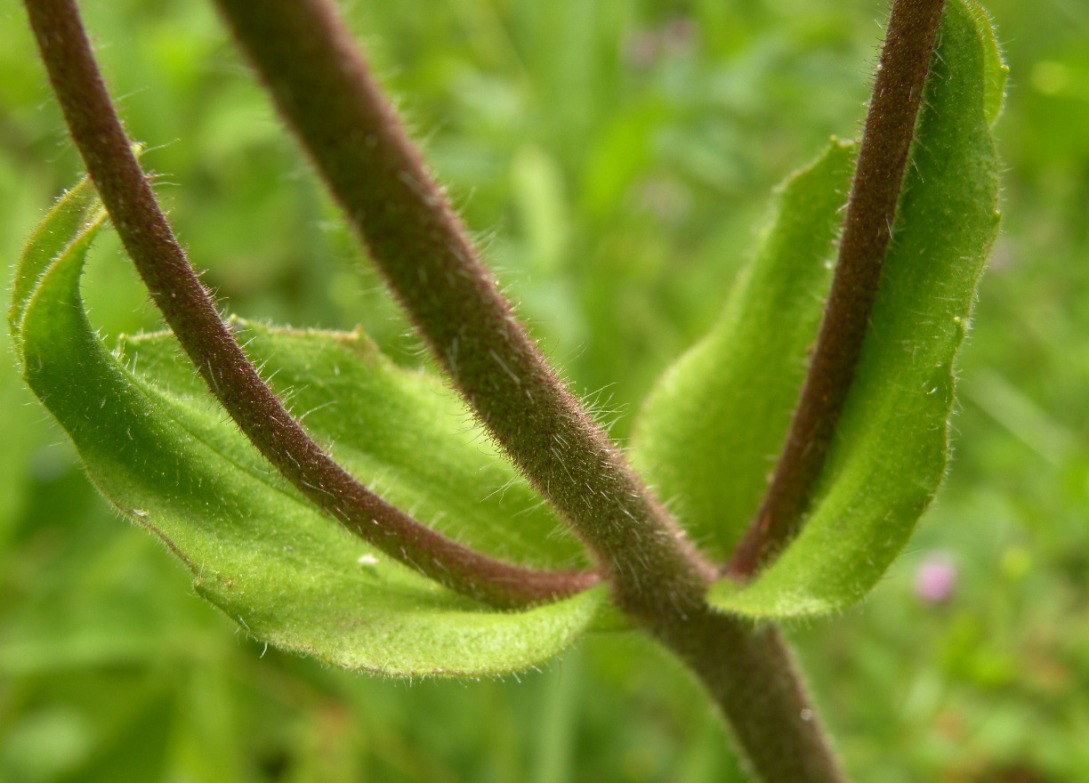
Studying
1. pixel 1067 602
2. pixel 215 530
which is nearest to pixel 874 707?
pixel 1067 602

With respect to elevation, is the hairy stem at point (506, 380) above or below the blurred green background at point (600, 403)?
above

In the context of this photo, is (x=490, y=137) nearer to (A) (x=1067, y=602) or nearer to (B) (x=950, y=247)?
(A) (x=1067, y=602)

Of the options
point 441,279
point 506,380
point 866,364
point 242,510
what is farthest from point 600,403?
point 441,279

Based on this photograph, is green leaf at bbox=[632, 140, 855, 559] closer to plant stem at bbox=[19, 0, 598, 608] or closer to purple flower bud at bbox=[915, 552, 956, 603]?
plant stem at bbox=[19, 0, 598, 608]

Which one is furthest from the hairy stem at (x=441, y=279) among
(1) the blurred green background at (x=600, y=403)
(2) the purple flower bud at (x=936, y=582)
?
(2) the purple flower bud at (x=936, y=582)

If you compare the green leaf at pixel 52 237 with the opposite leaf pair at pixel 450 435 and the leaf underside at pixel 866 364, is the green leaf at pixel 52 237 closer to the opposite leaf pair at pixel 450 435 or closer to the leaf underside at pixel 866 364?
the opposite leaf pair at pixel 450 435

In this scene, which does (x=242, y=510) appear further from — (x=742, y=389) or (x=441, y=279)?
(x=742, y=389)

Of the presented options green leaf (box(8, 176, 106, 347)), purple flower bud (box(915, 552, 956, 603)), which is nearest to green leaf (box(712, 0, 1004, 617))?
green leaf (box(8, 176, 106, 347))

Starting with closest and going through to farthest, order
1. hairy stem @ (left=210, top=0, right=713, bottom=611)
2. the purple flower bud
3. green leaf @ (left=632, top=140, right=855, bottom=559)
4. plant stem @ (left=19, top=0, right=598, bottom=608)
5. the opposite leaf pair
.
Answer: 1. hairy stem @ (left=210, top=0, right=713, bottom=611)
2. plant stem @ (left=19, top=0, right=598, bottom=608)
3. the opposite leaf pair
4. green leaf @ (left=632, top=140, right=855, bottom=559)
5. the purple flower bud
